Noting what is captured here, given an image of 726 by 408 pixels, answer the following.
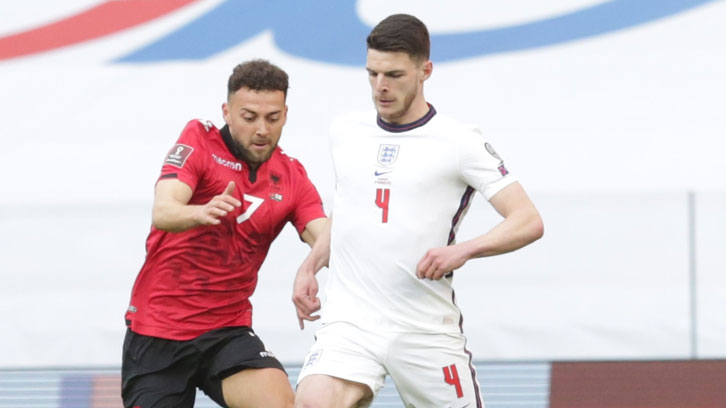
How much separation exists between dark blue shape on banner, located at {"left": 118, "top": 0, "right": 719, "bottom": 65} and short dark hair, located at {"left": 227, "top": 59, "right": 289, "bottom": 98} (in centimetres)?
228

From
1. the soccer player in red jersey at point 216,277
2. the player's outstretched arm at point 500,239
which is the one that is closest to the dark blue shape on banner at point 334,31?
the soccer player in red jersey at point 216,277

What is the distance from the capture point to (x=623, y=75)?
5824 millimetres

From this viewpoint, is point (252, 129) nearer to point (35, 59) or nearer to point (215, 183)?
point (215, 183)

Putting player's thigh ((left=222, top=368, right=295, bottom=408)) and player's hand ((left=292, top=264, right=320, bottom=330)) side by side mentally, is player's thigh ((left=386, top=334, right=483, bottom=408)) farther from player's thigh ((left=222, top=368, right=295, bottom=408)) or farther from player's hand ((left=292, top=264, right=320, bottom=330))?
player's thigh ((left=222, top=368, right=295, bottom=408))

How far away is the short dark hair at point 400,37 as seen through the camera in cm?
343

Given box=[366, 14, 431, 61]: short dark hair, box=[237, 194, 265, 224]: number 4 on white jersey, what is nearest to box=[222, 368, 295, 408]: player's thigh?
box=[237, 194, 265, 224]: number 4 on white jersey

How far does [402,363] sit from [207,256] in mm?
809

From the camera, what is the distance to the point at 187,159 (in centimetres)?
372

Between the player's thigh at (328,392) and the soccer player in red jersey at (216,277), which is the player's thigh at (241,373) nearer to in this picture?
the soccer player in red jersey at (216,277)

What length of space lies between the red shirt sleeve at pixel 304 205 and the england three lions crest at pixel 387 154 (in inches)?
22.9

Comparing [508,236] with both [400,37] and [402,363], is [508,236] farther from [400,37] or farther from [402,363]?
[400,37]

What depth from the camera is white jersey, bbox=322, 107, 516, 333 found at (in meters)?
3.41

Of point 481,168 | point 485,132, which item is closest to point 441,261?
point 481,168

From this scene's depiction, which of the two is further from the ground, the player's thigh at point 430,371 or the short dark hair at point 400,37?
the short dark hair at point 400,37
